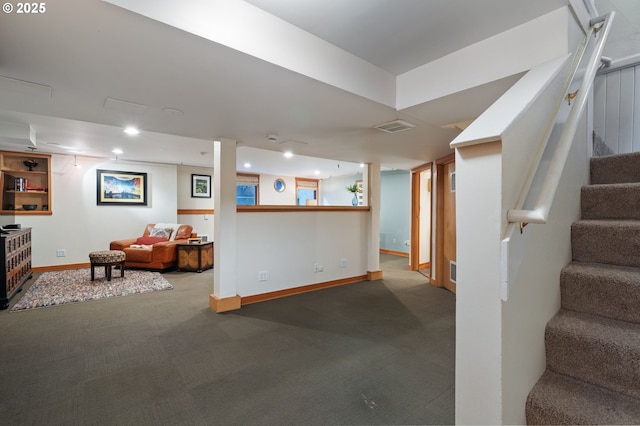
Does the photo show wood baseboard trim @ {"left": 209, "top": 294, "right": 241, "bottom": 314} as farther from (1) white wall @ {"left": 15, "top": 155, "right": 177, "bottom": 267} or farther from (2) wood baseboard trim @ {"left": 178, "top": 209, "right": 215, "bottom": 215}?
(2) wood baseboard trim @ {"left": 178, "top": 209, "right": 215, "bottom": 215}

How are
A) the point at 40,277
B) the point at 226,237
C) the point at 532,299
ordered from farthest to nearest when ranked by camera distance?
the point at 40,277, the point at 226,237, the point at 532,299

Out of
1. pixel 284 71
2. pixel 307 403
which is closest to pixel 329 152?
pixel 284 71

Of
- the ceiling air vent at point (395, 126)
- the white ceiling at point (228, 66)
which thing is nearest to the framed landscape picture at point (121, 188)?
the white ceiling at point (228, 66)

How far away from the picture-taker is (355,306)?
3.55 m

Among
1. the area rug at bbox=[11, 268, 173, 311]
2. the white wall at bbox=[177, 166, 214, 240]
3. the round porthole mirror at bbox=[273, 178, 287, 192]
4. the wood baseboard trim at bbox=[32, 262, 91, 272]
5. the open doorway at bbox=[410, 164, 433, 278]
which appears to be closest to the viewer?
the area rug at bbox=[11, 268, 173, 311]

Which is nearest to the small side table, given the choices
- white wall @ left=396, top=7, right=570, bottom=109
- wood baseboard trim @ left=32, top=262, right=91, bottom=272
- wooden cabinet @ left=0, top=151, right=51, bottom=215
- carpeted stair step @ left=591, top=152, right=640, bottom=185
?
wood baseboard trim @ left=32, top=262, right=91, bottom=272

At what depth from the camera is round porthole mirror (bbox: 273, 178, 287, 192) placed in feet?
29.4

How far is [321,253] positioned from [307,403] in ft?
9.10

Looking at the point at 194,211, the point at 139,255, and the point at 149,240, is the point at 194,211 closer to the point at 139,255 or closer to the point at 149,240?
the point at 149,240

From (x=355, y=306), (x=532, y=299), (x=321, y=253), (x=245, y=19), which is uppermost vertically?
(x=245, y=19)

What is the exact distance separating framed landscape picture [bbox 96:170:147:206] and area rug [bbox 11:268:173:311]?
5.17 ft

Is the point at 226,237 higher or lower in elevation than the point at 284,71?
lower

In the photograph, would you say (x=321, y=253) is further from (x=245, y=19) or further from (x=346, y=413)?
(x=245, y=19)

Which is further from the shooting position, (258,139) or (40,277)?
(40,277)
